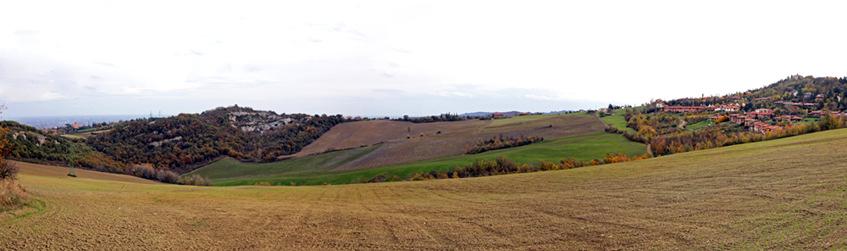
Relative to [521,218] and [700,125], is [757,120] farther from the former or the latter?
[521,218]

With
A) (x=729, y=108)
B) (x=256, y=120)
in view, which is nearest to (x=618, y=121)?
(x=729, y=108)

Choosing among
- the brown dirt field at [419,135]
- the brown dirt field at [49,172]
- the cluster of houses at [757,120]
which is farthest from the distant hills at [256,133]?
the brown dirt field at [49,172]

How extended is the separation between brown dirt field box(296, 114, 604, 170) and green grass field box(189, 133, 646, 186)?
655 centimetres

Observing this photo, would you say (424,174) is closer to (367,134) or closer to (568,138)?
(568,138)

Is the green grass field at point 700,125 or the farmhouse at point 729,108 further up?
the farmhouse at point 729,108

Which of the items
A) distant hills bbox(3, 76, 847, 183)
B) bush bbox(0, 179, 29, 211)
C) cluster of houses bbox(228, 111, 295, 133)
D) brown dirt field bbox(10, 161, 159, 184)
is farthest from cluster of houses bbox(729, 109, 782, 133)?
cluster of houses bbox(228, 111, 295, 133)

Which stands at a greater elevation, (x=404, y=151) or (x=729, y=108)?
(x=729, y=108)

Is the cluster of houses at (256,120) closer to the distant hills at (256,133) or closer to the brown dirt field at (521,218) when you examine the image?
the distant hills at (256,133)

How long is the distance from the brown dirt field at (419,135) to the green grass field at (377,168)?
655cm

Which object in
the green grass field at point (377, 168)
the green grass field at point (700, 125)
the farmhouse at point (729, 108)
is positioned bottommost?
the green grass field at point (377, 168)

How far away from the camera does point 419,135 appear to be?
108 meters

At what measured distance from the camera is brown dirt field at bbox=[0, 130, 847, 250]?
538 inches

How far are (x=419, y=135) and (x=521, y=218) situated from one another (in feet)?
295

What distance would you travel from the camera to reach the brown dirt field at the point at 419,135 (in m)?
80.7
